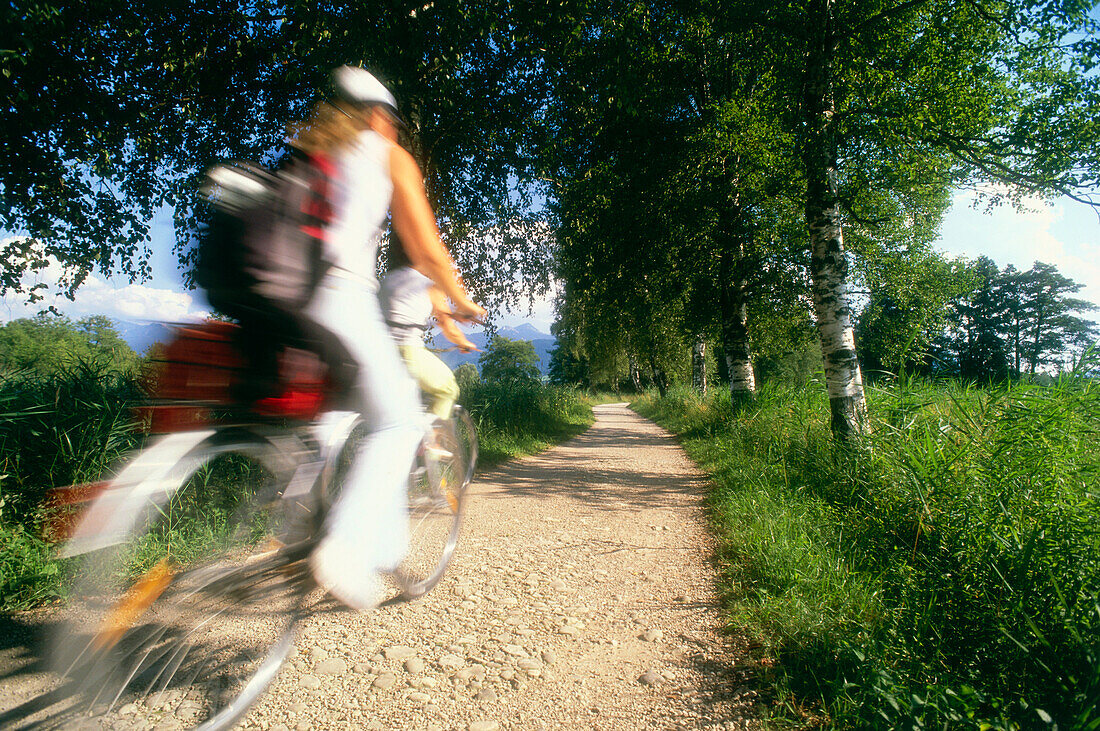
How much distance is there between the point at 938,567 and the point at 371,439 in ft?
10.3

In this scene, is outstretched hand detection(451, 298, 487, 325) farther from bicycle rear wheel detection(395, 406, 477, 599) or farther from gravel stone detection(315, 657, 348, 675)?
gravel stone detection(315, 657, 348, 675)

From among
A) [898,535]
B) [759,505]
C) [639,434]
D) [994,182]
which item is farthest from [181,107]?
[639,434]

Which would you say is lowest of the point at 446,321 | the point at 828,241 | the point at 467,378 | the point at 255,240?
the point at 467,378

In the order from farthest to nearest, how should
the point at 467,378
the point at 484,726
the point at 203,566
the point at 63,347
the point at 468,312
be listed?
the point at 467,378
the point at 63,347
the point at 468,312
the point at 203,566
the point at 484,726

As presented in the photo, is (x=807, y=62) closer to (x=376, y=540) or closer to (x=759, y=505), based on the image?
(x=759, y=505)

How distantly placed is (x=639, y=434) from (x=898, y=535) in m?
11.6

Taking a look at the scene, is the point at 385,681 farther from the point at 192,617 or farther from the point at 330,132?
the point at 330,132

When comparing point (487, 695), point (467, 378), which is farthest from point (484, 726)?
point (467, 378)

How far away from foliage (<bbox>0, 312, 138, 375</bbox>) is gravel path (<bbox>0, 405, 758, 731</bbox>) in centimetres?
284

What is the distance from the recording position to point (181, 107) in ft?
22.3

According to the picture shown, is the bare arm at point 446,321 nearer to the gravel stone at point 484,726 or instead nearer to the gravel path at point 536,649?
the gravel path at point 536,649

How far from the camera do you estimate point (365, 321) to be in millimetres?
2182

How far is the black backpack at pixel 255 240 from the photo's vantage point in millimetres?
1777

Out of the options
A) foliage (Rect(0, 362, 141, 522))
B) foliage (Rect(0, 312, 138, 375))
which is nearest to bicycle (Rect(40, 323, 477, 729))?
foliage (Rect(0, 362, 141, 522))
